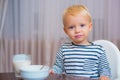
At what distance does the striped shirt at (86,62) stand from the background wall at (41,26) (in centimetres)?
119

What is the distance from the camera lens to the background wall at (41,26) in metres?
2.58

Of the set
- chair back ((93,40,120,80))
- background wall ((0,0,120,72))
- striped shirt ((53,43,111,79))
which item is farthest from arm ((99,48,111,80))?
background wall ((0,0,120,72))

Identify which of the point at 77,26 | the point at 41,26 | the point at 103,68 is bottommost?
the point at 103,68

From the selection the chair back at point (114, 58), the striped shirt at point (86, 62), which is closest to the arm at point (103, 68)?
the striped shirt at point (86, 62)

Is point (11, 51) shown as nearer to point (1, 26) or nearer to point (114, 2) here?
→ point (1, 26)

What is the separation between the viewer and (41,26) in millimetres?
2596

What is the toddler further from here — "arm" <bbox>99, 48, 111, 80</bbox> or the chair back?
the chair back

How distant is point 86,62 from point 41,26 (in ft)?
4.26

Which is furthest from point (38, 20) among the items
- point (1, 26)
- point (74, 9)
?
point (74, 9)

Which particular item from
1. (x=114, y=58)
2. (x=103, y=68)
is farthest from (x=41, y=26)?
(x=103, y=68)

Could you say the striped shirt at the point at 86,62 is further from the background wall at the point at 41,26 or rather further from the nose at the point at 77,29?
the background wall at the point at 41,26

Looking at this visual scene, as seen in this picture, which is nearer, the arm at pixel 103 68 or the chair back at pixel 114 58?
the arm at pixel 103 68

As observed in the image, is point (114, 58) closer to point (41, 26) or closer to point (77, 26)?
point (77, 26)

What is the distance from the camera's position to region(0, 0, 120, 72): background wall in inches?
102
